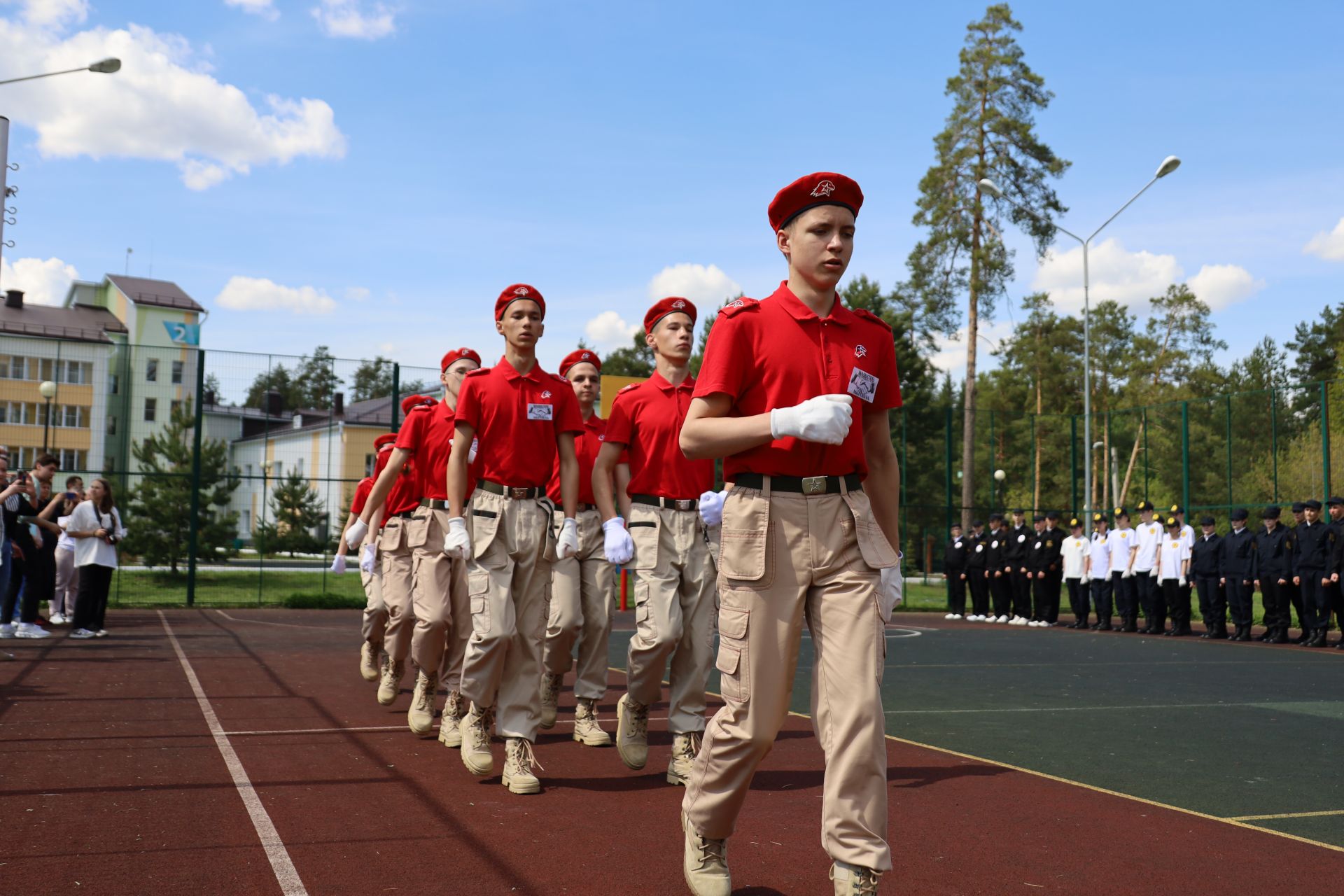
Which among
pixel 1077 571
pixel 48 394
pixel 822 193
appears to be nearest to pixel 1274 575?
pixel 1077 571

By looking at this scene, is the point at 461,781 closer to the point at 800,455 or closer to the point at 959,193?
the point at 800,455

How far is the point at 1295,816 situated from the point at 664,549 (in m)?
3.33

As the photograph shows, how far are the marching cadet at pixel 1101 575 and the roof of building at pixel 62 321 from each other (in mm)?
56157

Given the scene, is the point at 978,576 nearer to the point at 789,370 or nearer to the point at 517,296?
the point at 517,296

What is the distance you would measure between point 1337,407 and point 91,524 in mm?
47415

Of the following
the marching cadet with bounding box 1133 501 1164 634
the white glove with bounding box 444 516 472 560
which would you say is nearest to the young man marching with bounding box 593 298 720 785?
the white glove with bounding box 444 516 472 560

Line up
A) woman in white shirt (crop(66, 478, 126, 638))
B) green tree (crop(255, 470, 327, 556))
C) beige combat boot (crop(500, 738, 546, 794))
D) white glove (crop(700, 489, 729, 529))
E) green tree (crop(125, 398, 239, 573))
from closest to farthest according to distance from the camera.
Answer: white glove (crop(700, 489, 729, 529)) → beige combat boot (crop(500, 738, 546, 794)) → woman in white shirt (crop(66, 478, 126, 638)) → green tree (crop(125, 398, 239, 573)) → green tree (crop(255, 470, 327, 556))

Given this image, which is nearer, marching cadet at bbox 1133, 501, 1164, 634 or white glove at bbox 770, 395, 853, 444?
white glove at bbox 770, 395, 853, 444

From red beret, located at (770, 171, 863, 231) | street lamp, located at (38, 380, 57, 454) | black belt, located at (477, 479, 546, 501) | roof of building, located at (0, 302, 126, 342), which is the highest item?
roof of building, located at (0, 302, 126, 342)

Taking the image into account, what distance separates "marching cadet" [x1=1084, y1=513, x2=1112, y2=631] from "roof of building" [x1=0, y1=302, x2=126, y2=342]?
184 ft

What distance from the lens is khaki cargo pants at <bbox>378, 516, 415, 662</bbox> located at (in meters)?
9.16

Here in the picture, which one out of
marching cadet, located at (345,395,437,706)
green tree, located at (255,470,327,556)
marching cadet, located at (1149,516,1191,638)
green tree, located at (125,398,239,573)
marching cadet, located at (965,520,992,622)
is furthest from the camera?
marching cadet, located at (965,520,992,622)

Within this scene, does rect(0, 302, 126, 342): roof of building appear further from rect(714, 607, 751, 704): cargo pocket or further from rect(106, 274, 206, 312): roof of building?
rect(714, 607, 751, 704): cargo pocket

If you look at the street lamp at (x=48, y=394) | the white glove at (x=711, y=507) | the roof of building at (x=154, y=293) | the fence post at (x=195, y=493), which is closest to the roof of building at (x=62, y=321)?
the roof of building at (x=154, y=293)
